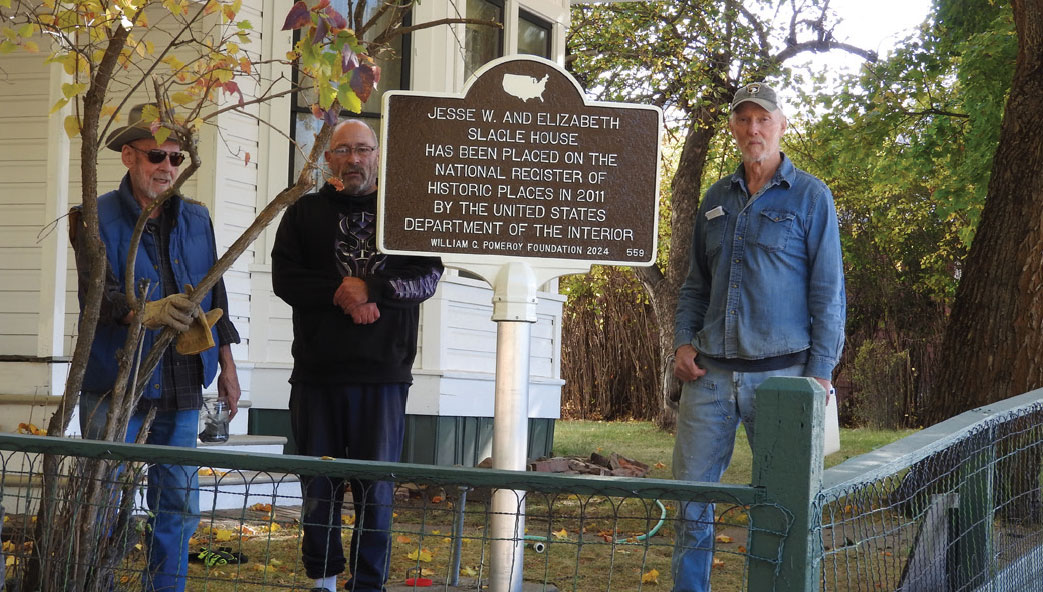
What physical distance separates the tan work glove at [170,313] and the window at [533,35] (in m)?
7.27

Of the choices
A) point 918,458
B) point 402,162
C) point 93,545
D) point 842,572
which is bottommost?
point 842,572

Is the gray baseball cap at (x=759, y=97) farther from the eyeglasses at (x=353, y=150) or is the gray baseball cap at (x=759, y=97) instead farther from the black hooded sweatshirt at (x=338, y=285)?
the eyeglasses at (x=353, y=150)

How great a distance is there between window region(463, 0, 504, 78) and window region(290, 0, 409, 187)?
0.68m

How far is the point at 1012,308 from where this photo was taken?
762 cm

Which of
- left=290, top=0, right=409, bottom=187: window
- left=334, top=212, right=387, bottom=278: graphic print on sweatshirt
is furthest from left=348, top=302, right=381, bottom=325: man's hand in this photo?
left=290, top=0, right=409, bottom=187: window

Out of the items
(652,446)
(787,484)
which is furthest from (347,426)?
(652,446)

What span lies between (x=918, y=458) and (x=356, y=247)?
2588 millimetres

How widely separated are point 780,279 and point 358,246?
1673mm

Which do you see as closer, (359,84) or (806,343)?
(359,84)

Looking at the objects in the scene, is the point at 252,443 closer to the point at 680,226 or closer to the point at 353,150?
the point at 353,150

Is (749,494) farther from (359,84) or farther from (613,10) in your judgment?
(613,10)

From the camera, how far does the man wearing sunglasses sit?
4266 millimetres

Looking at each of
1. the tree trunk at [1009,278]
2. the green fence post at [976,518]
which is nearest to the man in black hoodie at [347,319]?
the green fence post at [976,518]

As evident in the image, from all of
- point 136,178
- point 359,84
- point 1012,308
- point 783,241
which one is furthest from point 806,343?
point 1012,308
